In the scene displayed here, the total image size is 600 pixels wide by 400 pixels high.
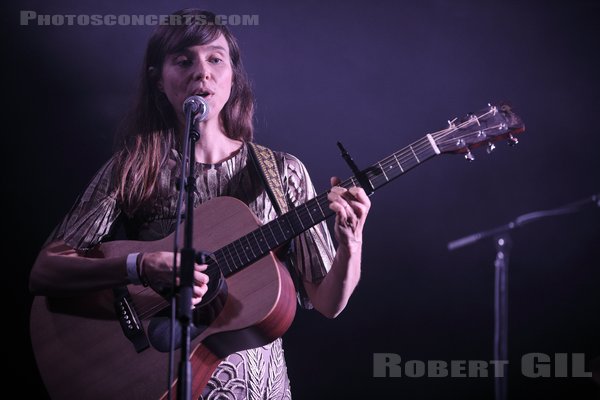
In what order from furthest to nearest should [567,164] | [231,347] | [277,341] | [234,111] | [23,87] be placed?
[23,87] → [567,164] → [234,111] → [277,341] → [231,347]

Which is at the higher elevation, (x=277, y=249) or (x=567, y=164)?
(x=567, y=164)

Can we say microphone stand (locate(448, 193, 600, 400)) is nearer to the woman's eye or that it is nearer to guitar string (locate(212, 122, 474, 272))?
guitar string (locate(212, 122, 474, 272))

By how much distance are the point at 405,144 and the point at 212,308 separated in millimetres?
1367

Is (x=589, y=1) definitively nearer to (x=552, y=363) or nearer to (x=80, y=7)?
(x=552, y=363)

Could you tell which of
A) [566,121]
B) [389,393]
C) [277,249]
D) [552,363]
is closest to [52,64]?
[277,249]

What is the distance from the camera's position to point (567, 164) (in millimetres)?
2861

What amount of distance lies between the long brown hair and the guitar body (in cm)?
25

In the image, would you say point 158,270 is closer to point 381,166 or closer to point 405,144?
point 381,166

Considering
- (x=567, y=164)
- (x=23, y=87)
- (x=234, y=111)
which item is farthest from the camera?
(x=23, y=87)

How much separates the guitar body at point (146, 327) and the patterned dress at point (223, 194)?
10 cm

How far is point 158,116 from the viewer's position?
264 cm

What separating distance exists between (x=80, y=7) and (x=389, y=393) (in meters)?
2.50

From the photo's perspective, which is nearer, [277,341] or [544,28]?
[277,341]

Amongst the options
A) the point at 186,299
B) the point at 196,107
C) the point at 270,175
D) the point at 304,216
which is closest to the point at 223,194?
the point at 270,175
